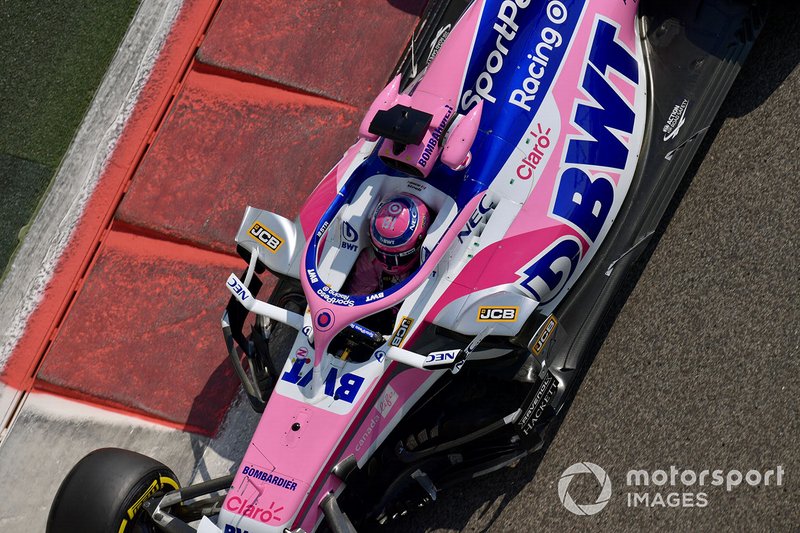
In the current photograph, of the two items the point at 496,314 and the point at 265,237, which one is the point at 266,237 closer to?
the point at 265,237

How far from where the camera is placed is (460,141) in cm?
563

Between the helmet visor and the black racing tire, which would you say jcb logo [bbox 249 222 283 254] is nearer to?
the helmet visor

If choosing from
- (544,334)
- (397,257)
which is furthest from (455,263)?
(544,334)

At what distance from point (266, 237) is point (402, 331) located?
105 cm

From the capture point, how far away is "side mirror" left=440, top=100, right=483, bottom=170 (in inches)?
221

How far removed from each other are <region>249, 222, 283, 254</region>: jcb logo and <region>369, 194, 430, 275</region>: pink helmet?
2.13ft

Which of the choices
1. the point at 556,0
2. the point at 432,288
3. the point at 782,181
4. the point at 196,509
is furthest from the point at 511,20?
the point at 196,509

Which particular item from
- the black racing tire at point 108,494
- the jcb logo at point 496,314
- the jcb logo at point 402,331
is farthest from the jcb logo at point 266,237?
the black racing tire at point 108,494

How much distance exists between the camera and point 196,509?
580 cm

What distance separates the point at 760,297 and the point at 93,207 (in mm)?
4885

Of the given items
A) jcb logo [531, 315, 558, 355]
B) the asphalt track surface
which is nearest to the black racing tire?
the asphalt track surface

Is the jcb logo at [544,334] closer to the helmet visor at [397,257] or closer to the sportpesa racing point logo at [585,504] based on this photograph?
the helmet visor at [397,257]

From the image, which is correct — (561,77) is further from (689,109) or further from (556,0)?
(689,109)
